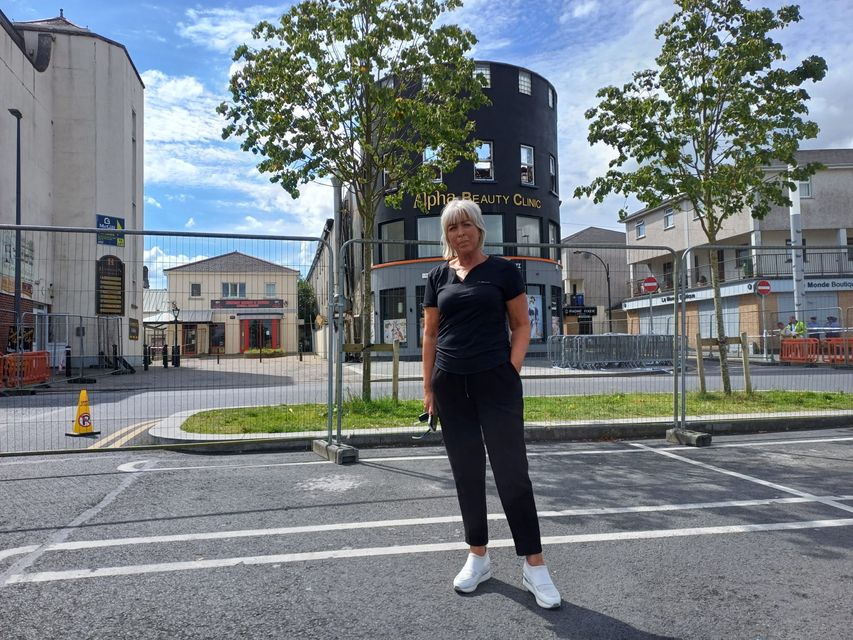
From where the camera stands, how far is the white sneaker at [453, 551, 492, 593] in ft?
10.1

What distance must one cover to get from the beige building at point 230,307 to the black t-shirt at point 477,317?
384 cm

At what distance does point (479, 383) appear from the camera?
3131mm

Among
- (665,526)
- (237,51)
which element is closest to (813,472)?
(665,526)

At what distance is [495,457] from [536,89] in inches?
1269

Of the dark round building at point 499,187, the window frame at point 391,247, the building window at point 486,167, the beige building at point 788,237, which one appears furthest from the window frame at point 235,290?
the building window at point 486,167

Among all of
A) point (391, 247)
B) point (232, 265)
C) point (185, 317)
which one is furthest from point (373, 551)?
point (391, 247)

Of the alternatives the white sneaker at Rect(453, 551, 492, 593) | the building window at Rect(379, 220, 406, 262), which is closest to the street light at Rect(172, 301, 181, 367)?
the white sneaker at Rect(453, 551, 492, 593)

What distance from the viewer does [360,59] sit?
348 inches

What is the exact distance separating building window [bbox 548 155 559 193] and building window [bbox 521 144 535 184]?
1642 mm

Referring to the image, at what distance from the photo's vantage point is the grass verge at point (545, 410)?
8164 mm

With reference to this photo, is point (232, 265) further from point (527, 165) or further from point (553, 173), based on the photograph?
point (553, 173)

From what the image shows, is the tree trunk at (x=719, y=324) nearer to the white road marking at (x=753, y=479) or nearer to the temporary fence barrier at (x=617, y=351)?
the temporary fence barrier at (x=617, y=351)

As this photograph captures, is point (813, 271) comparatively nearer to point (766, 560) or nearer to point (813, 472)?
point (813, 472)

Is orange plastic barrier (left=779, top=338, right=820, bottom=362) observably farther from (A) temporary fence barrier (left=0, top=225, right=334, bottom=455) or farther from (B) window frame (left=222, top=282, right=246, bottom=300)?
(B) window frame (left=222, top=282, right=246, bottom=300)
